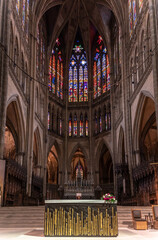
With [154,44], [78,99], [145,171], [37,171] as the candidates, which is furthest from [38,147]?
[154,44]

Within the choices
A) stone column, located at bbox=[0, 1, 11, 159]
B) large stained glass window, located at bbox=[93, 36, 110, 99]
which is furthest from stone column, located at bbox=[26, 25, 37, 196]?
large stained glass window, located at bbox=[93, 36, 110, 99]

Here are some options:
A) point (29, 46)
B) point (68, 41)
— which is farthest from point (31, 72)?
point (68, 41)

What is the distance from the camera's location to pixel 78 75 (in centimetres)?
3947

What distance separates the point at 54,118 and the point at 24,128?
1150 cm

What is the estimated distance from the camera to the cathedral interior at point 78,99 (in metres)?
20.2

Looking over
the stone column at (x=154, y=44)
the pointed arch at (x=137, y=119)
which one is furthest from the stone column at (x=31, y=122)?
the stone column at (x=154, y=44)

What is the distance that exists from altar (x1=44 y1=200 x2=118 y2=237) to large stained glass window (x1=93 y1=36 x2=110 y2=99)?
27.3 metres

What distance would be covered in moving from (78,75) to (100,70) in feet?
11.1

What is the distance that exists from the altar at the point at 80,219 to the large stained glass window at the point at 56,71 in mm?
27955

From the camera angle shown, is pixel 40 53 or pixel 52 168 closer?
pixel 40 53

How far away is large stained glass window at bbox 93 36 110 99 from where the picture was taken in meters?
36.3

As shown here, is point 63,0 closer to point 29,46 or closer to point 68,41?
point 68,41

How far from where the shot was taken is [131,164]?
24438mm

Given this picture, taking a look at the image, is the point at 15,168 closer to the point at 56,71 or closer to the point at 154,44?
the point at 154,44
